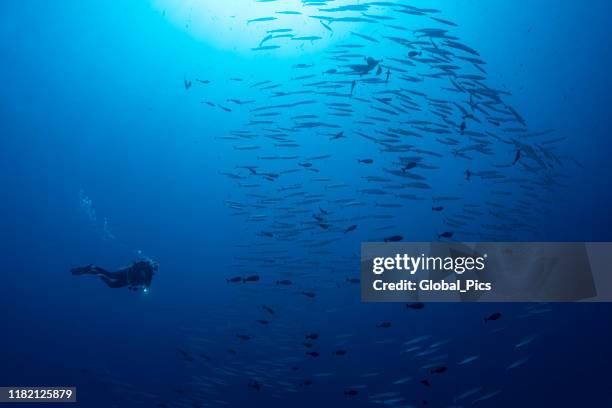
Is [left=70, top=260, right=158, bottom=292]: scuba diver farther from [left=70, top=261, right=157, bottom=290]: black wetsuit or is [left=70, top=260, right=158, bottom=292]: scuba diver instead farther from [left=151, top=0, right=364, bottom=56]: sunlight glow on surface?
[left=151, top=0, right=364, bottom=56]: sunlight glow on surface

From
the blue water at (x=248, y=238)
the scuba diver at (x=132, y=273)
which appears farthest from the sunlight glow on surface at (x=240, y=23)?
the scuba diver at (x=132, y=273)

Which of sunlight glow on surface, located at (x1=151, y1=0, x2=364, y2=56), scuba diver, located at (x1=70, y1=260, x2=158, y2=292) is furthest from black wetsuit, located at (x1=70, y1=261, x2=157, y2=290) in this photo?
sunlight glow on surface, located at (x1=151, y1=0, x2=364, y2=56)

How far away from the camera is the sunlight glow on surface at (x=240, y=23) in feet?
22.0

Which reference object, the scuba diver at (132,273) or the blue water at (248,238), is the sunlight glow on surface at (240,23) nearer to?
the blue water at (248,238)

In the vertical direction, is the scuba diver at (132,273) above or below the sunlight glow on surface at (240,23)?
below

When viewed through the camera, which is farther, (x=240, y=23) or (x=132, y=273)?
(x=240, y=23)

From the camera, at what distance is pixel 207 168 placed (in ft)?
30.7

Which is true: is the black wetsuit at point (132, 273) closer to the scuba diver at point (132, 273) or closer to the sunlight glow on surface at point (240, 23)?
the scuba diver at point (132, 273)

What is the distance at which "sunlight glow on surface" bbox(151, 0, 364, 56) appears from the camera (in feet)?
22.0

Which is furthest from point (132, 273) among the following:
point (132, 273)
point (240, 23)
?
point (240, 23)

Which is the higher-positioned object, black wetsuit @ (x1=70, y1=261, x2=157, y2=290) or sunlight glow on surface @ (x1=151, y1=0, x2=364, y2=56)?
sunlight glow on surface @ (x1=151, y1=0, x2=364, y2=56)

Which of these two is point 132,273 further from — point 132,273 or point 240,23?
point 240,23

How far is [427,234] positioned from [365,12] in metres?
5.26

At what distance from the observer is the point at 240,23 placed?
7078 millimetres
